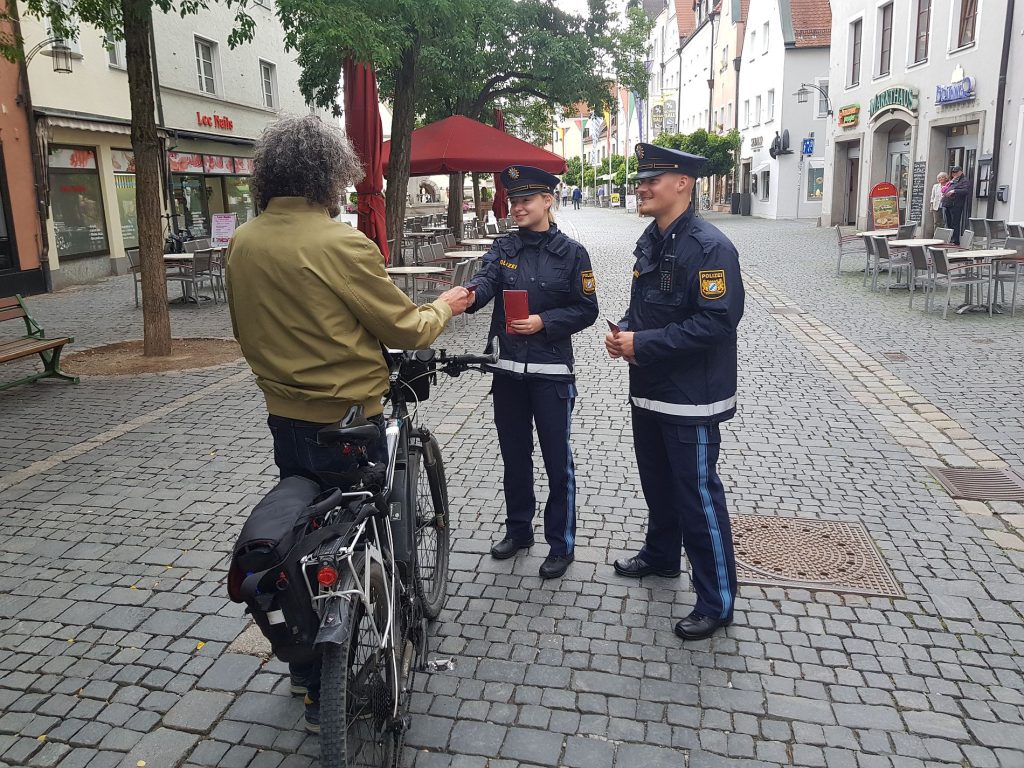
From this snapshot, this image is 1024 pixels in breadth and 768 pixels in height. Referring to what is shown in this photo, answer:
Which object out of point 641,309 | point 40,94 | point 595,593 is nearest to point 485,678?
point 595,593

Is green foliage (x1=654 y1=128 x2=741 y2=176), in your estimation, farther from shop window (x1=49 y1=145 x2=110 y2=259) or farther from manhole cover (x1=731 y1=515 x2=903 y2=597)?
manhole cover (x1=731 y1=515 x2=903 y2=597)

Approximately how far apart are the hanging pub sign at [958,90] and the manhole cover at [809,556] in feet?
66.5

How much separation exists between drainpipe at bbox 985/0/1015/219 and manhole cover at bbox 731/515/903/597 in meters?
18.7

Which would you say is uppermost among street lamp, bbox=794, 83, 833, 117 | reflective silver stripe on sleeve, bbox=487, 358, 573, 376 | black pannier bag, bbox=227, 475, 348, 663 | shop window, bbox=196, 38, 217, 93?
street lamp, bbox=794, 83, 833, 117

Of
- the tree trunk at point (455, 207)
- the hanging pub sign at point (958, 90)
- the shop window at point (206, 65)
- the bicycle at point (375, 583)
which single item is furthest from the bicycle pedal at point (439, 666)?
the shop window at point (206, 65)

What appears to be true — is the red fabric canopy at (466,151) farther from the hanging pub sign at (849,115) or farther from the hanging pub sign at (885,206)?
the hanging pub sign at (849,115)

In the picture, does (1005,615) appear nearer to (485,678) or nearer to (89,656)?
(485,678)

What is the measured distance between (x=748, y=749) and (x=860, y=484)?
2.90 meters

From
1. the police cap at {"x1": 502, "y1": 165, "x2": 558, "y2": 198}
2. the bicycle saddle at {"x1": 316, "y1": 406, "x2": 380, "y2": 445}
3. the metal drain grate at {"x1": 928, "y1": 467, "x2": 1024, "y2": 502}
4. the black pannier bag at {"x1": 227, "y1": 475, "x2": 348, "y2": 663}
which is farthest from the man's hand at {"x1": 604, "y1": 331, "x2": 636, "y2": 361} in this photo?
the metal drain grate at {"x1": 928, "y1": 467, "x2": 1024, "y2": 502}

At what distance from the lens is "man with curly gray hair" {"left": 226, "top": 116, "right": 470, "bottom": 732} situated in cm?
274

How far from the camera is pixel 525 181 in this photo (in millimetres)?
3914

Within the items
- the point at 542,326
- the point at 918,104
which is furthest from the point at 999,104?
the point at 542,326

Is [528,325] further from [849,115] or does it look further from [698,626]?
[849,115]

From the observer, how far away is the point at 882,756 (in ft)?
9.29
